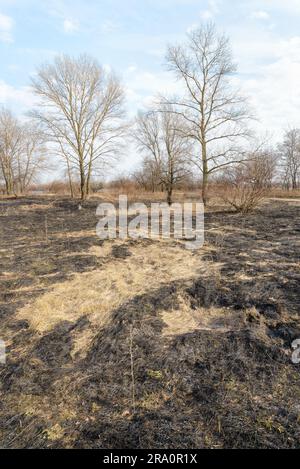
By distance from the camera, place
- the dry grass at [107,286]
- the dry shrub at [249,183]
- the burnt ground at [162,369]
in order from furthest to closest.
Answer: the dry shrub at [249,183], the dry grass at [107,286], the burnt ground at [162,369]

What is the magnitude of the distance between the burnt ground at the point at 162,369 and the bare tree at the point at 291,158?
3934 cm

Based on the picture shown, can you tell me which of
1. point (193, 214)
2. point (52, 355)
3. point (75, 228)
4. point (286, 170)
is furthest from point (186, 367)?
point (286, 170)

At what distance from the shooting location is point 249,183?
12242mm

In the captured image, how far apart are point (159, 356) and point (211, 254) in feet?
13.7

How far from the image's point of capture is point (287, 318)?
13.5 feet

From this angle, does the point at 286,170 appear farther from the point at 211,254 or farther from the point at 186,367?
the point at 186,367

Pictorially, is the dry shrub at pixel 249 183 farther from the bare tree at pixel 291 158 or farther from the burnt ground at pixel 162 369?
the bare tree at pixel 291 158

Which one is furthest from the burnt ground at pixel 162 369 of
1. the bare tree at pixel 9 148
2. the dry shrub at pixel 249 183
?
the bare tree at pixel 9 148

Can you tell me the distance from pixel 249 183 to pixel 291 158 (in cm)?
3377

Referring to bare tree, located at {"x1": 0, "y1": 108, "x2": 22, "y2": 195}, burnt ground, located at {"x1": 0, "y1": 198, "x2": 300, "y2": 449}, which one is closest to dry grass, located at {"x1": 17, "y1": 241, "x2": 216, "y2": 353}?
burnt ground, located at {"x1": 0, "y1": 198, "x2": 300, "y2": 449}

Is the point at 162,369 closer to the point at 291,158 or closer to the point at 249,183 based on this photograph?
the point at 249,183

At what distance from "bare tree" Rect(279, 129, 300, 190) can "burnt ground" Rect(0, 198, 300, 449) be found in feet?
129

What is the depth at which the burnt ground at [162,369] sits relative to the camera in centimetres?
249
